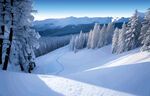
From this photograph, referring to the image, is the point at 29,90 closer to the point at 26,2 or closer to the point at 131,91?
the point at 131,91

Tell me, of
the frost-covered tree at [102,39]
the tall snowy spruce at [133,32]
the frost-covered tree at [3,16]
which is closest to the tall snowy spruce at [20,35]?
the frost-covered tree at [3,16]

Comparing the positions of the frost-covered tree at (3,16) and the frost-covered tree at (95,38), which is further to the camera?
the frost-covered tree at (95,38)

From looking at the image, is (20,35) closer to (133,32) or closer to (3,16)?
(3,16)

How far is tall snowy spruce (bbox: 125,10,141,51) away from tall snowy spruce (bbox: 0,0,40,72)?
89.7 ft

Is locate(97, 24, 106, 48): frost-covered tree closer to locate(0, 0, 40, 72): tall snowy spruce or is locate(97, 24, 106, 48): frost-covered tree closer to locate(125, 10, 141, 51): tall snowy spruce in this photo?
locate(125, 10, 141, 51): tall snowy spruce

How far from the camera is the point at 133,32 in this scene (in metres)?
28.2

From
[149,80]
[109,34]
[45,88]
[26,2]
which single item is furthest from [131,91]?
[109,34]

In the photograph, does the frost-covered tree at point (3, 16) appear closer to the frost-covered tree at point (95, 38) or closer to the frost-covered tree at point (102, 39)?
the frost-covered tree at point (95, 38)

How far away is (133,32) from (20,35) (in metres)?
30.1

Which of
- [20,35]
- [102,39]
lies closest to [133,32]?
[102,39]

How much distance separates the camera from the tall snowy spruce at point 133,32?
88.8 ft

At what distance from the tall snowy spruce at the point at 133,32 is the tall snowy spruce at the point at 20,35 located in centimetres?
2735

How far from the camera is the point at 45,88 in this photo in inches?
236

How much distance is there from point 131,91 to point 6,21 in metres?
11.9
